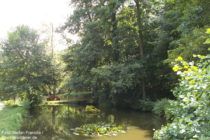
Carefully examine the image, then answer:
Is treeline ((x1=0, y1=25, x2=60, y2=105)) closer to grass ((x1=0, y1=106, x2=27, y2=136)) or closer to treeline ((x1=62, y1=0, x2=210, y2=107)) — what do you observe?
treeline ((x1=62, y1=0, x2=210, y2=107))

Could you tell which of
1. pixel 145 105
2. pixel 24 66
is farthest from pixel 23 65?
pixel 145 105

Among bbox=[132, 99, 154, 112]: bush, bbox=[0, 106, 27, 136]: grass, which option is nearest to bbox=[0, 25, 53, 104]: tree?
bbox=[0, 106, 27, 136]: grass

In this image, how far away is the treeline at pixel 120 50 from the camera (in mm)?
14836

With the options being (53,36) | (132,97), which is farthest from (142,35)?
(53,36)

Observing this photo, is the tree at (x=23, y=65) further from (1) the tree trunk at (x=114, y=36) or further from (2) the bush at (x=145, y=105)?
(2) the bush at (x=145, y=105)

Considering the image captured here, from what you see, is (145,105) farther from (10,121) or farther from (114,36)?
(10,121)

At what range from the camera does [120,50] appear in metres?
17.5

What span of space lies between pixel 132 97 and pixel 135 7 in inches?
352

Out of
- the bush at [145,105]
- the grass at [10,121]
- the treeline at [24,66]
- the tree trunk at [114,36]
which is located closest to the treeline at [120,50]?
the tree trunk at [114,36]

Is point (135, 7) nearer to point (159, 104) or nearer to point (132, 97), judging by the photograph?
point (132, 97)

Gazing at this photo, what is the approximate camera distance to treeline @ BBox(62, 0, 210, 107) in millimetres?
14836

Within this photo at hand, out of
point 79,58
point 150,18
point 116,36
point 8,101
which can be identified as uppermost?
point 150,18

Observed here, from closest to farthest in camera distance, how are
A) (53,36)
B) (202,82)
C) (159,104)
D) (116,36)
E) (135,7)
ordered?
(202,82) < (159,104) < (116,36) < (135,7) < (53,36)

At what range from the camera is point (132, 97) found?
57.2 feet
